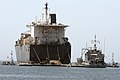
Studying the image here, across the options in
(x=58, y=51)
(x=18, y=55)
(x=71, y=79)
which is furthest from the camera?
(x=18, y=55)

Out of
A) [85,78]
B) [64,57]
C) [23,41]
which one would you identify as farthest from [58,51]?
[85,78]

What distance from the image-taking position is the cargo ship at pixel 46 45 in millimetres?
150375

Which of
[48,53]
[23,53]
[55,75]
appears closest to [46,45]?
[48,53]

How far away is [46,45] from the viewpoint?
151 metres

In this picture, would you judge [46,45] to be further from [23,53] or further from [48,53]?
[23,53]

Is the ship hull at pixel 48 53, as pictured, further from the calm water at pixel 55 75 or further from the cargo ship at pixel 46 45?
the calm water at pixel 55 75

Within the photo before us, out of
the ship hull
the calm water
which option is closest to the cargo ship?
the ship hull

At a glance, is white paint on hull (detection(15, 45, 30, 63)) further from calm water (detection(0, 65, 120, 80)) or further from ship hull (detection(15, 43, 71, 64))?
calm water (detection(0, 65, 120, 80))

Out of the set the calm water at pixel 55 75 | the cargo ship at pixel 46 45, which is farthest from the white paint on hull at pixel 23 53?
the calm water at pixel 55 75

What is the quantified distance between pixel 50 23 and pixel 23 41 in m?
7.19

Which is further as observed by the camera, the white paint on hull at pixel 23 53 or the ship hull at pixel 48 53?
the white paint on hull at pixel 23 53

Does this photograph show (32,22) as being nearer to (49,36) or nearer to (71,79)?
(49,36)

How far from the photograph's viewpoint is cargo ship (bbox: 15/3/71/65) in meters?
150

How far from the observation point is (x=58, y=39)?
15300 centimetres
